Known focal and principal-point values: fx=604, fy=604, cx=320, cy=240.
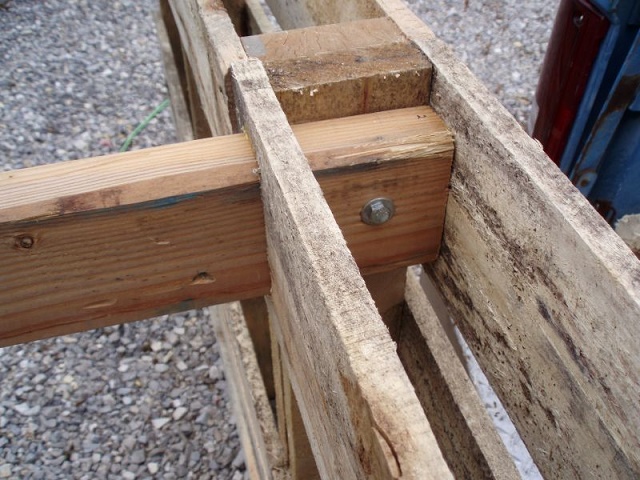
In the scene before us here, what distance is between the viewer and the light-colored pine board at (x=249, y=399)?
2602 millimetres

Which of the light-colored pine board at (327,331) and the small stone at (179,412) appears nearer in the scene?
the light-colored pine board at (327,331)

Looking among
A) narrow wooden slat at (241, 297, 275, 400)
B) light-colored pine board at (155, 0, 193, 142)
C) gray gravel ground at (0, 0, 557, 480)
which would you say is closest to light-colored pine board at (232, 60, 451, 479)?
narrow wooden slat at (241, 297, 275, 400)

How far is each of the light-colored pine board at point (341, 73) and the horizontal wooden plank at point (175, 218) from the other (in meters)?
0.05

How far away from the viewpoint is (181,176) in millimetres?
1162

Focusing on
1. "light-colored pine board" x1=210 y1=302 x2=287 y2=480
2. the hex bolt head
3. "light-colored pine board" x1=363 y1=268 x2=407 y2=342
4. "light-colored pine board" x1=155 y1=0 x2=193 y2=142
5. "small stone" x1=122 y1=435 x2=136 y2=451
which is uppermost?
the hex bolt head

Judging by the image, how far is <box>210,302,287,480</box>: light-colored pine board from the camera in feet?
8.54

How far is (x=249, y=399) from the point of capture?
2863 millimetres

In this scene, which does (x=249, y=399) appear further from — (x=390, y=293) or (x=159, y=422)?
(x=390, y=293)

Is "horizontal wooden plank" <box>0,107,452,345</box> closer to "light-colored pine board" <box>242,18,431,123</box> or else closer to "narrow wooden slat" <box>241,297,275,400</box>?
"light-colored pine board" <box>242,18,431,123</box>

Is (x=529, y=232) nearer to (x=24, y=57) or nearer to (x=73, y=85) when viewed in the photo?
(x=73, y=85)

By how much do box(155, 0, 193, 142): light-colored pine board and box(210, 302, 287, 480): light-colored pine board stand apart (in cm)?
161

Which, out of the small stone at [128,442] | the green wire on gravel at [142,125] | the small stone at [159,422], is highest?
the green wire on gravel at [142,125]

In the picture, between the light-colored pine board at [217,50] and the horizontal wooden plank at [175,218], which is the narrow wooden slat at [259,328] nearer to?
the light-colored pine board at [217,50]

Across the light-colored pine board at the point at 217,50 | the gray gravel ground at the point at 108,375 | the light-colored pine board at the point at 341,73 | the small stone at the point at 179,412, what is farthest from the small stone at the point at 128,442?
the light-colored pine board at the point at 341,73
